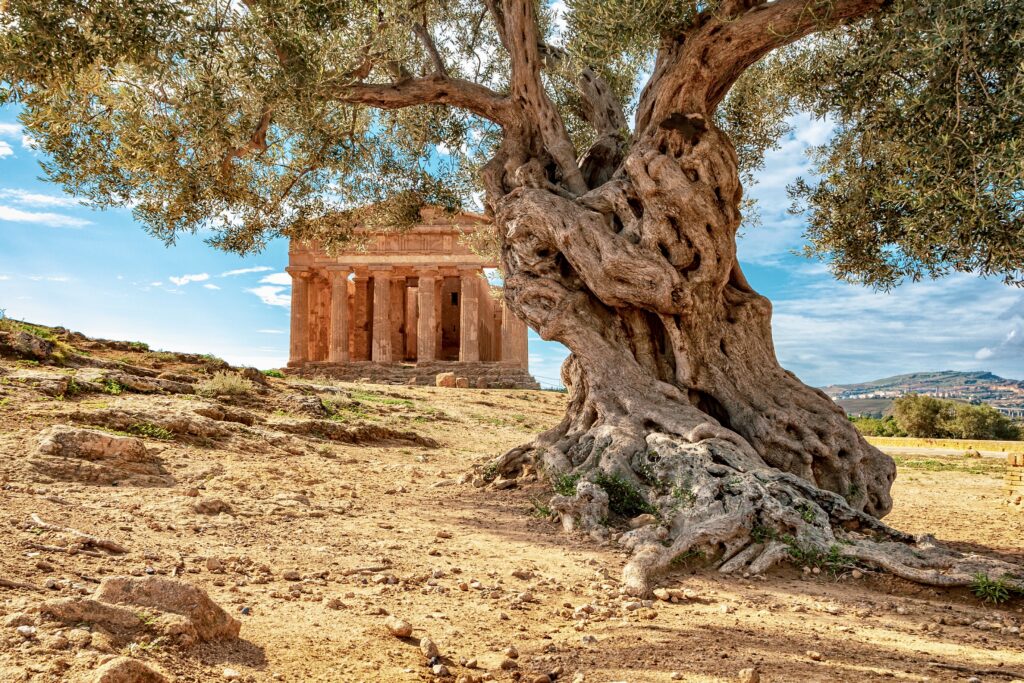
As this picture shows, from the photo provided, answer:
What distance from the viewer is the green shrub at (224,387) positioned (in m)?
11.7

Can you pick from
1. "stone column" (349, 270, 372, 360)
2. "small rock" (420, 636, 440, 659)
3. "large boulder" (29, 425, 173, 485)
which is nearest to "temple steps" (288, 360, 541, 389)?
"stone column" (349, 270, 372, 360)

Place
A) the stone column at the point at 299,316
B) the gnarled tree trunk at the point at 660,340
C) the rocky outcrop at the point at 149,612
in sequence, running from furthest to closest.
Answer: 1. the stone column at the point at 299,316
2. the gnarled tree trunk at the point at 660,340
3. the rocky outcrop at the point at 149,612

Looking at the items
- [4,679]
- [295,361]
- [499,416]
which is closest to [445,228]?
[295,361]

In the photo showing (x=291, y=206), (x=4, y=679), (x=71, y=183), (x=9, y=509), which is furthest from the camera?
(x=291, y=206)

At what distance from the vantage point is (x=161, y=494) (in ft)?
20.5

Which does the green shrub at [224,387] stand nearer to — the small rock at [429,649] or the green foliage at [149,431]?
the green foliage at [149,431]

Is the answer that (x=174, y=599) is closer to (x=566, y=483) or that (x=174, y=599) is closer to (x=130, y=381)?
(x=566, y=483)

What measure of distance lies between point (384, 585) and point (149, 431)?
5061 millimetres

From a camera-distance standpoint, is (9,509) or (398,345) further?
(398,345)

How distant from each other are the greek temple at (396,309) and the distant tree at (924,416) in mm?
14649

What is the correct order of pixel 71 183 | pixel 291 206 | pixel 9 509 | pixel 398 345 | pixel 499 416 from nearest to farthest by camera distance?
pixel 9 509 < pixel 71 183 < pixel 291 206 < pixel 499 416 < pixel 398 345

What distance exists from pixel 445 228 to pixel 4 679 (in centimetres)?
3139

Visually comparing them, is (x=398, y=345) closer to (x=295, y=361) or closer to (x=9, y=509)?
(x=295, y=361)

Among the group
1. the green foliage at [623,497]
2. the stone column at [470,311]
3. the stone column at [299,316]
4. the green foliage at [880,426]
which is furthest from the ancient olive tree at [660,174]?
the stone column at [299,316]
